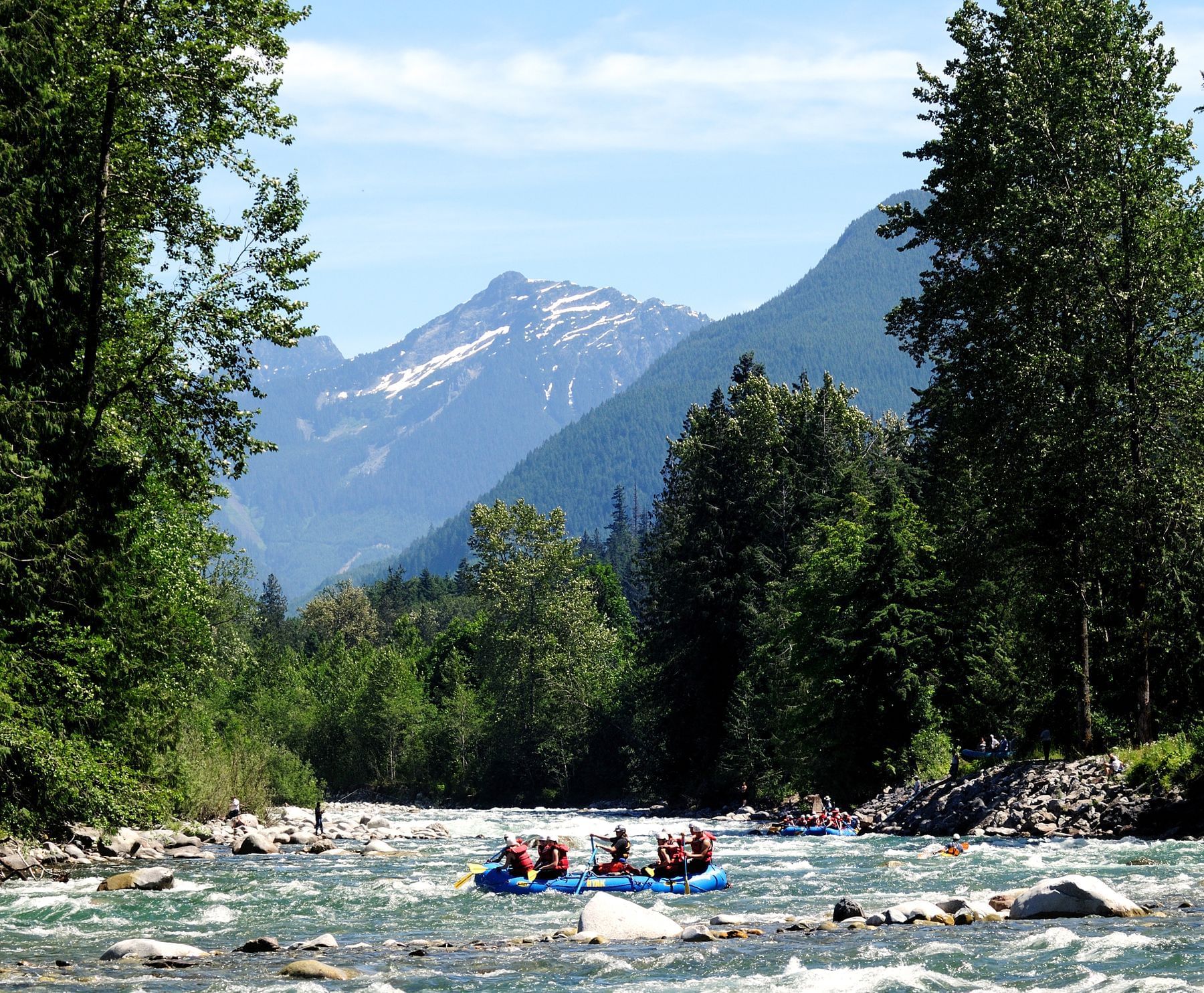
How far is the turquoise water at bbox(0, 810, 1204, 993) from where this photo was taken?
15.1 meters

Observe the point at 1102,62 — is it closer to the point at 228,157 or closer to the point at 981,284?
the point at 981,284

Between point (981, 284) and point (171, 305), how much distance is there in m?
20.1

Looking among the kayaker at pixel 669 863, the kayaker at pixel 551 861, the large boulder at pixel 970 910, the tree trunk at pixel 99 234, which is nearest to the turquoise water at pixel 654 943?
the large boulder at pixel 970 910

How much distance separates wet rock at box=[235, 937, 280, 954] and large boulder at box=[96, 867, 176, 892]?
7652mm

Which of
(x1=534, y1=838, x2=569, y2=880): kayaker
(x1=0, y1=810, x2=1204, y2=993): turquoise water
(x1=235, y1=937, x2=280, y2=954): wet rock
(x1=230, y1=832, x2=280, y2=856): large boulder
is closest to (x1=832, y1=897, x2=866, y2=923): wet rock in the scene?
(x1=0, y1=810, x2=1204, y2=993): turquoise water

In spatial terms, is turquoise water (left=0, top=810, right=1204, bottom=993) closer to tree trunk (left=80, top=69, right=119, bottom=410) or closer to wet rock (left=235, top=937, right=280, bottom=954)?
wet rock (left=235, top=937, right=280, bottom=954)

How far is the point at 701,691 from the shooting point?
6128cm

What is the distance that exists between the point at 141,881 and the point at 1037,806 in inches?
805

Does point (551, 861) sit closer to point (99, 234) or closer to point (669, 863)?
point (669, 863)

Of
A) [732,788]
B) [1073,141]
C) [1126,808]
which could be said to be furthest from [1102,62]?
[732,788]

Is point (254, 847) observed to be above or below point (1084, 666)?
below

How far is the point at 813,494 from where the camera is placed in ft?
201

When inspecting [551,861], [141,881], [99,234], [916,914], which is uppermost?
[99,234]

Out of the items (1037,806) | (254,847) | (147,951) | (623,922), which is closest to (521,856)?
(623,922)
